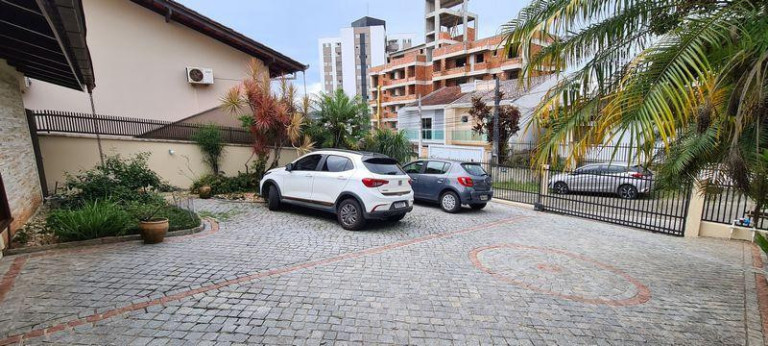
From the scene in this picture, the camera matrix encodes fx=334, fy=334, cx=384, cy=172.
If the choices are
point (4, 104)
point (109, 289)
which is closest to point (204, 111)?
point (4, 104)

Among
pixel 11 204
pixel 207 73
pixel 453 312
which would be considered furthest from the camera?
pixel 207 73

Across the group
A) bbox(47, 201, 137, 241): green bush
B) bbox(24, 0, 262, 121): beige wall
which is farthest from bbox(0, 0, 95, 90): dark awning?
bbox(24, 0, 262, 121): beige wall

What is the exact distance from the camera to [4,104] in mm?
6105

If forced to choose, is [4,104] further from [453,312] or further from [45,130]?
[453,312]

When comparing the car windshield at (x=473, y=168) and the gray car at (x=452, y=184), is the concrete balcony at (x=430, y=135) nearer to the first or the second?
the gray car at (x=452, y=184)

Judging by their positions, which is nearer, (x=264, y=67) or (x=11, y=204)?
(x=11, y=204)

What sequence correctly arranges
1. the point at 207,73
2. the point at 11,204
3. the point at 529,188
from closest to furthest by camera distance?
1. the point at 11,204
2. the point at 529,188
3. the point at 207,73

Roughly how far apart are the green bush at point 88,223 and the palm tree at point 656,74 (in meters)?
6.57

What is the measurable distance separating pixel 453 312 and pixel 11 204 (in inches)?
284

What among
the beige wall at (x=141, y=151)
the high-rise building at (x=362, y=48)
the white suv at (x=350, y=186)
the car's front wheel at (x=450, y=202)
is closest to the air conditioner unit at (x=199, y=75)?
the beige wall at (x=141, y=151)

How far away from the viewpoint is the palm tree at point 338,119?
13375 millimetres

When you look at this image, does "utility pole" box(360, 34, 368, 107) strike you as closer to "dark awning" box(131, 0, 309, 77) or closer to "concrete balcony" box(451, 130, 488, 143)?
"concrete balcony" box(451, 130, 488, 143)

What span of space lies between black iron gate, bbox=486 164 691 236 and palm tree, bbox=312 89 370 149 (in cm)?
555

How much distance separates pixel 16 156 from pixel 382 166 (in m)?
6.98
